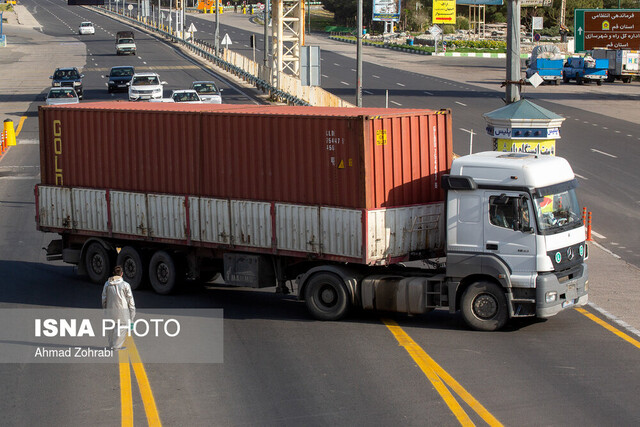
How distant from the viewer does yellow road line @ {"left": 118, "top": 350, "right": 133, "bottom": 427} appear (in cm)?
1117

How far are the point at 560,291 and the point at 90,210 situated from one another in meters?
9.29

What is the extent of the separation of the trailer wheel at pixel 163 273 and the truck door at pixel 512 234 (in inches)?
241

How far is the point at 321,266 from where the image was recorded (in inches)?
632

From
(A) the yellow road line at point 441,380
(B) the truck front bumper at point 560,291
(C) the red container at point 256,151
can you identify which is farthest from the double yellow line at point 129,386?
(B) the truck front bumper at point 560,291

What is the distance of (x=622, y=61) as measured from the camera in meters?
68.4

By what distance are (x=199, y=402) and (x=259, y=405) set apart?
0.75 m

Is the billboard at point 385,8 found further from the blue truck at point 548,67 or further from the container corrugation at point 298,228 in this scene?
the container corrugation at point 298,228

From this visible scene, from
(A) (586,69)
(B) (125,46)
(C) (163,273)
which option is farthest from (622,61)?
(C) (163,273)

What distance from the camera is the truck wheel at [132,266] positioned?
18641 mm

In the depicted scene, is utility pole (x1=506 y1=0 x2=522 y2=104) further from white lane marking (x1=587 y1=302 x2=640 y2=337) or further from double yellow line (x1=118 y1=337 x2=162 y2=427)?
double yellow line (x1=118 y1=337 x2=162 y2=427)

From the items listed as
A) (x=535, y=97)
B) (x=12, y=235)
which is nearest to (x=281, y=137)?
(x=12, y=235)

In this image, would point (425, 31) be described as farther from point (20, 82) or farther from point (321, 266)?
point (321, 266)

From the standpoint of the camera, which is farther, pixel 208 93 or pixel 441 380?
pixel 208 93

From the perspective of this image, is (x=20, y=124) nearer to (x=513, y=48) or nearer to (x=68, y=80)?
(x=68, y=80)
